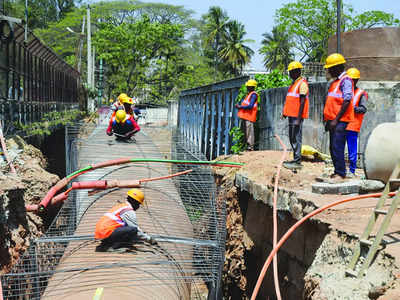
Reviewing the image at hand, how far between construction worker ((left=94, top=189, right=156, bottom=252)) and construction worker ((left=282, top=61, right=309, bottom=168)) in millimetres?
2889

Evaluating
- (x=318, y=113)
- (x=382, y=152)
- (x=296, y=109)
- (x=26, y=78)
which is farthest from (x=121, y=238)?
(x=26, y=78)

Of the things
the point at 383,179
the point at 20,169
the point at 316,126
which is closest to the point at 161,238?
the point at 383,179

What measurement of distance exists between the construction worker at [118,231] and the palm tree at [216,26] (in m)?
46.6

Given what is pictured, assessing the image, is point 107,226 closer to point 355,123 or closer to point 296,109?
point 296,109

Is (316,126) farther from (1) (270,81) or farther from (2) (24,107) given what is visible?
(2) (24,107)

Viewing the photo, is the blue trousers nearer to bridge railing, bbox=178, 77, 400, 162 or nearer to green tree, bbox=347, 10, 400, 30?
bridge railing, bbox=178, 77, 400, 162

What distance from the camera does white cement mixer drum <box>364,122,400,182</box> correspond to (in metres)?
4.74

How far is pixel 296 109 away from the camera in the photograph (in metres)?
6.89

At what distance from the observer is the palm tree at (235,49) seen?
2013 inches

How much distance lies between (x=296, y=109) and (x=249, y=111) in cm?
306

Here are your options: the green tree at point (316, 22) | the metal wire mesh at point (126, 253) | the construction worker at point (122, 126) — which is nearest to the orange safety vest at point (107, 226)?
the metal wire mesh at point (126, 253)

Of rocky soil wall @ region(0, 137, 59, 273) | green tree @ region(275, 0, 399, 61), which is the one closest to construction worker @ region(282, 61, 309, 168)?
rocky soil wall @ region(0, 137, 59, 273)

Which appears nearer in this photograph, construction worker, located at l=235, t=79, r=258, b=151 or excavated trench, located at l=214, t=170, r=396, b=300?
excavated trench, located at l=214, t=170, r=396, b=300

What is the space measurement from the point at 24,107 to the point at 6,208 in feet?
24.0
